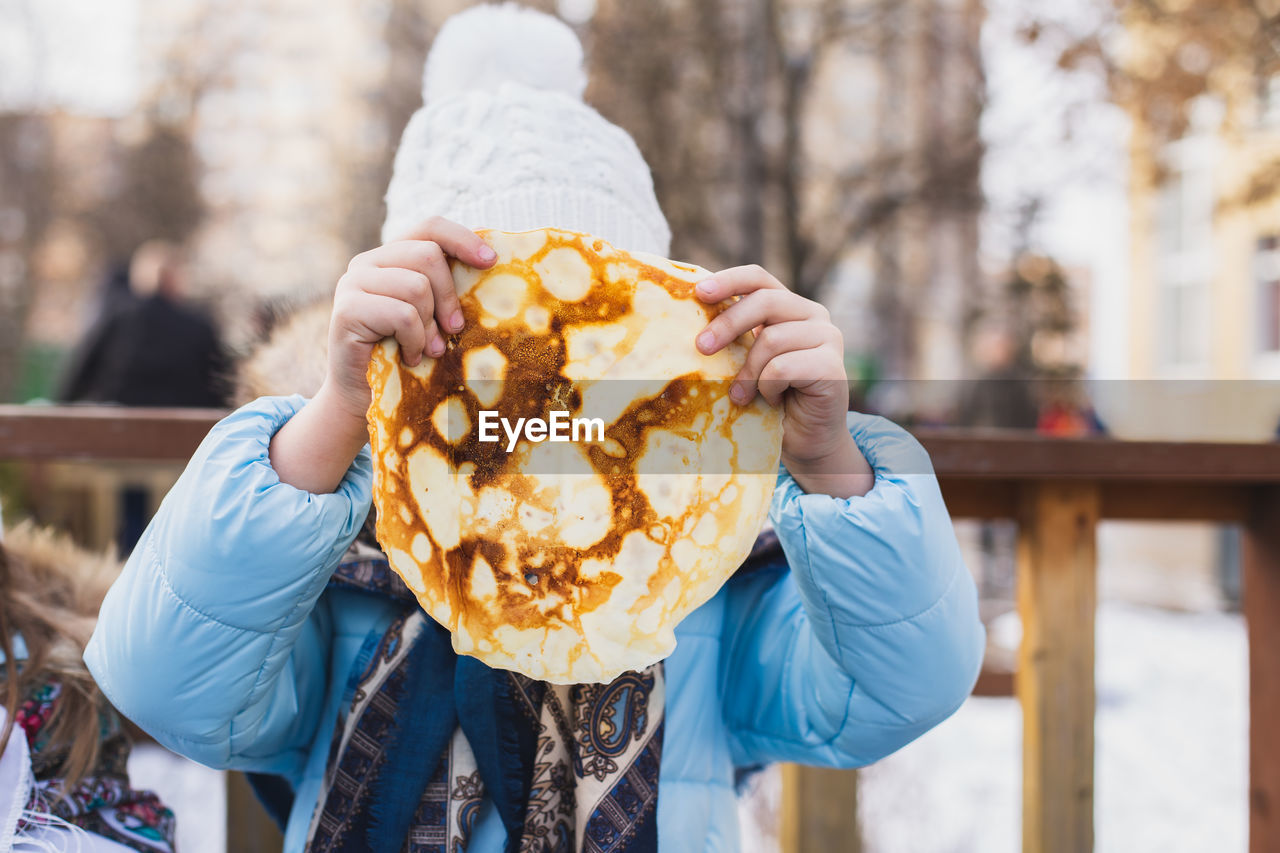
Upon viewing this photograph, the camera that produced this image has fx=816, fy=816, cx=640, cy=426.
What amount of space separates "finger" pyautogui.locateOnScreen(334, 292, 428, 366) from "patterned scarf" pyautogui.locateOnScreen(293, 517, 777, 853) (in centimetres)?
42

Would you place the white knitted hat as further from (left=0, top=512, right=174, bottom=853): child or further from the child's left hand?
(left=0, top=512, right=174, bottom=853): child

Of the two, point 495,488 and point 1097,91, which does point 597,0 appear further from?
point 495,488

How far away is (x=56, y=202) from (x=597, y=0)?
867 cm

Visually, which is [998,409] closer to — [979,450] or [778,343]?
[979,450]

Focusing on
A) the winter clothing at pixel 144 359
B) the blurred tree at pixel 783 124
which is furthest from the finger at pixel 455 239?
the blurred tree at pixel 783 124

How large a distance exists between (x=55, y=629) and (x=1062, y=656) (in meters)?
1.57

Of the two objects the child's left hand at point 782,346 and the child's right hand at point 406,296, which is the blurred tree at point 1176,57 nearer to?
the child's left hand at point 782,346

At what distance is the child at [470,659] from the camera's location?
0.77m

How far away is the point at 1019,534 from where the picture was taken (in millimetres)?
1481

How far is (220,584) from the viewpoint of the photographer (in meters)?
0.79

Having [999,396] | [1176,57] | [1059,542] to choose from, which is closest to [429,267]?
[1059,542]

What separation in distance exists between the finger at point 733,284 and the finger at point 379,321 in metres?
0.25

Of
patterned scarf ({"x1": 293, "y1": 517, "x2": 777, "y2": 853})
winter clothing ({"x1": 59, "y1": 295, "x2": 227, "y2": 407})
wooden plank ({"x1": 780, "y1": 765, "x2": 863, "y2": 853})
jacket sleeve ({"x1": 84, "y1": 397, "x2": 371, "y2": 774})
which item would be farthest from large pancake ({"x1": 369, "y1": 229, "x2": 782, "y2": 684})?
winter clothing ({"x1": 59, "y1": 295, "x2": 227, "y2": 407})

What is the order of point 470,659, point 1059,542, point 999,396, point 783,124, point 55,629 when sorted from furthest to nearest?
point 999,396, point 783,124, point 1059,542, point 55,629, point 470,659
